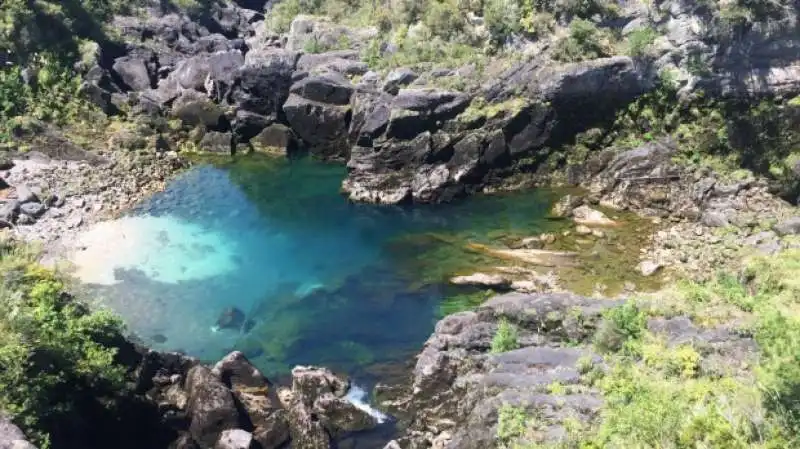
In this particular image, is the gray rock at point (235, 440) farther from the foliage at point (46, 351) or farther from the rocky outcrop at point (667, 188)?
the rocky outcrop at point (667, 188)

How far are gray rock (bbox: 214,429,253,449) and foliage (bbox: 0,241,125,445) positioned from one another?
3.86 metres

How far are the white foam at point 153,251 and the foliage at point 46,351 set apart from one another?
31.8ft

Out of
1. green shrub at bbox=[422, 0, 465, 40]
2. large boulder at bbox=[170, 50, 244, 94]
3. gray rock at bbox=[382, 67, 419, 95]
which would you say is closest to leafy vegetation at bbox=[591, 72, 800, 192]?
gray rock at bbox=[382, 67, 419, 95]

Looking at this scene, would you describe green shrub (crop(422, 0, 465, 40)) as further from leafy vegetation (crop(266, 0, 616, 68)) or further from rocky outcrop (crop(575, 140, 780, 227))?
rocky outcrop (crop(575, 140, 780, 227))

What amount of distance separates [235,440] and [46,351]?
621cm

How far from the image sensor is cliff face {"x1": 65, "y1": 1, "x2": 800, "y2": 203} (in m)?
37.7

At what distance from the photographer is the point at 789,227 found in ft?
93.7

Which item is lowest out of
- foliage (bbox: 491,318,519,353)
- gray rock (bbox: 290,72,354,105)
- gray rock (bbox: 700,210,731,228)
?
foliage (bbox: 491,318,519,353)

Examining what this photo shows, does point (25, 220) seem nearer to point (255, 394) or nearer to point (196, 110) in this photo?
point (196, 110)

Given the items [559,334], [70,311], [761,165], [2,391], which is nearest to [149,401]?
[70,311]

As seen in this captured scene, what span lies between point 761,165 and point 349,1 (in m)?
40.2

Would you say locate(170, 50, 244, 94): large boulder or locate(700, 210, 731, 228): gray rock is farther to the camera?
locate(170, 50, 244, 94): large boulder

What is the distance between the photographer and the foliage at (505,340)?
798 inches

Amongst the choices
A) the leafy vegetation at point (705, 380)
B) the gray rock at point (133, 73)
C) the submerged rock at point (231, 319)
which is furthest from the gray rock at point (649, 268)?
the gray rock at point (133, 73)
